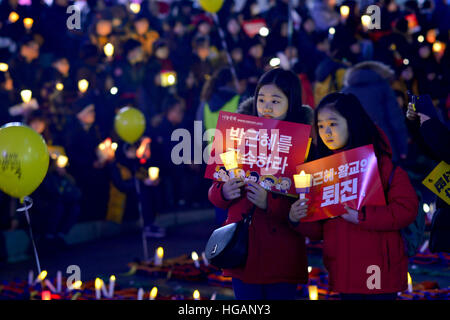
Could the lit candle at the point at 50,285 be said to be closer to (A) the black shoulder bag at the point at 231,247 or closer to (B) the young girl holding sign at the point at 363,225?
(A) the black shoulder bag at the point at 231,247

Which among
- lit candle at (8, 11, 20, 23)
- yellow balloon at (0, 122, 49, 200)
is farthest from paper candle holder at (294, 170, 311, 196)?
lit candle at (8, 11, 20, 23)

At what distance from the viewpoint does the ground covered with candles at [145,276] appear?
552 centimetres

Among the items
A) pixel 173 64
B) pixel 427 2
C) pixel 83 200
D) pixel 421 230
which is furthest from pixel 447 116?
pixel 421 230

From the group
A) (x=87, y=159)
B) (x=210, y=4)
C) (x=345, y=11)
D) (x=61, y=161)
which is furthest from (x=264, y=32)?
(x=61, y=161)

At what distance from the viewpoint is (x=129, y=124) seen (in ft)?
24.7

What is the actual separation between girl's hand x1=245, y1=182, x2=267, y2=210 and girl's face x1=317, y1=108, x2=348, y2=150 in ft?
1.38

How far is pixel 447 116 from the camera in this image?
36.0ft

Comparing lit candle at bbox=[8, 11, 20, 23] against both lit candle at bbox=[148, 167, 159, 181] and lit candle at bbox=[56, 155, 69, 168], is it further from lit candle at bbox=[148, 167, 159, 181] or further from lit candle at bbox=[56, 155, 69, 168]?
lit candle at bbox=[148, 167, 159, 181]

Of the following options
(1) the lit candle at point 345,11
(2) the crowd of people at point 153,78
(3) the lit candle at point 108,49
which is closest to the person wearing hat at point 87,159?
(2) the crowd of people at point 153,78

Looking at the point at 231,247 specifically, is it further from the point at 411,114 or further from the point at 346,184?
the point at 411,114

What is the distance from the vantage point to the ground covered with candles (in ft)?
18.1

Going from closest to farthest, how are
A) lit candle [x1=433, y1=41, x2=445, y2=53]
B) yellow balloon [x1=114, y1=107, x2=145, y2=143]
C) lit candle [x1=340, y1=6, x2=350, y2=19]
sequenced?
yellow balloon [x1=114, y1=107, x2=145, y2=143]
lit candle [x1=340, y1=6, x2=350, y2=19]
lit candle [x1=433, y1=41, x2=445, y2=53]

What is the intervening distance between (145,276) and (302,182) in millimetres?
3843
